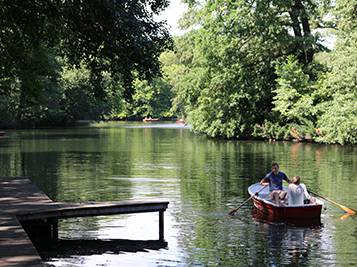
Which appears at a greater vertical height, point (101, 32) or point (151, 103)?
point (151, 103)

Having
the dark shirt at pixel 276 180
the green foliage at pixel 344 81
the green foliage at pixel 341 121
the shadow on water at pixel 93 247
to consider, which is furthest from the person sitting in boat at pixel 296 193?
the green foliage at pixel 341 121

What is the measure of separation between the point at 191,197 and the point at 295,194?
198 inches

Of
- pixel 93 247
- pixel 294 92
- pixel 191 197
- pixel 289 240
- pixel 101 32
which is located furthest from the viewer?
pixel 294 92

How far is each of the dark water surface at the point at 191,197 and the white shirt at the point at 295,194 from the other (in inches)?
35.1

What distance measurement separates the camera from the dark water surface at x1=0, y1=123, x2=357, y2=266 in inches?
521

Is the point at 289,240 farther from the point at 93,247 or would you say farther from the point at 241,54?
the point at 241,54

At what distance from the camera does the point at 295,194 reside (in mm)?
17312

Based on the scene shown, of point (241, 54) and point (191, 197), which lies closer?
point (191, 197)

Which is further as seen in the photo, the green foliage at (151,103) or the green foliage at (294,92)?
the green foliage at (151,103)

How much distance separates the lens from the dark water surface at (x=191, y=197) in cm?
1324

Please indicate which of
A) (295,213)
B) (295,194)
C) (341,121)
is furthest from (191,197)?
(341,121)

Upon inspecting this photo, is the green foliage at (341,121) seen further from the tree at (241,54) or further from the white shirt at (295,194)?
the white shirt at (295,194)

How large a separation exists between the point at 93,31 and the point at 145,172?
16985 millimetres

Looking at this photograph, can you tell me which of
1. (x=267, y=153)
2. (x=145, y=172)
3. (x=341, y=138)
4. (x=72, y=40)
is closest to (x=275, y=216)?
(x=72, y=40)
